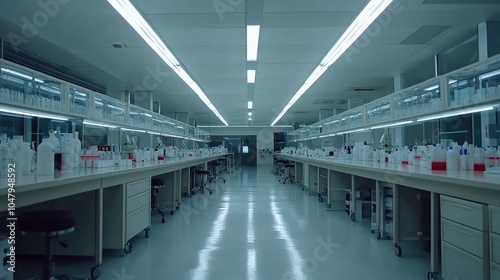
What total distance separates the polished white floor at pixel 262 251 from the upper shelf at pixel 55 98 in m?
1.66

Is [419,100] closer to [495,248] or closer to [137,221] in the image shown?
[495,248]

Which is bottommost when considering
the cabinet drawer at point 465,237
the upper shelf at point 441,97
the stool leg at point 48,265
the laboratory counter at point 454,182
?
the stool leg at point 48,265

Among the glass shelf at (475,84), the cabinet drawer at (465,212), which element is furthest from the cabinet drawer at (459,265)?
the glass shelf at (475,84)

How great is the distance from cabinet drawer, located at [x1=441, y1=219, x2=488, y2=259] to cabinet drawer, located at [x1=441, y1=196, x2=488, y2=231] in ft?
0.10

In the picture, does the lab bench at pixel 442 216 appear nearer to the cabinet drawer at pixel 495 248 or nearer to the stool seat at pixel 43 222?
the cabinet drawer at pixel 495 248

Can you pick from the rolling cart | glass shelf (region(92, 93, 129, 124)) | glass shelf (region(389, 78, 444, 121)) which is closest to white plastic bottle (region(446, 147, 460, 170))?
glass shelf (region(389, 78, 444, 121))

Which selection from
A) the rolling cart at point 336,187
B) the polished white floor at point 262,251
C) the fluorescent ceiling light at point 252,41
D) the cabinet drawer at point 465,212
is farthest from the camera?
the rolling cart at point 336,187

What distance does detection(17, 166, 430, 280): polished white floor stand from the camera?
251 centimetres

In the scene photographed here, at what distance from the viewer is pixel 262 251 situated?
3037mm

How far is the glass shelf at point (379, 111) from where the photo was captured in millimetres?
4843

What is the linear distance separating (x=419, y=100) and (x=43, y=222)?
4097 millimetres

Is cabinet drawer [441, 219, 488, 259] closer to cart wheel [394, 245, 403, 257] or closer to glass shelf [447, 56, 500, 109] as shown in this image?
cart wheel [394, 245, 403, 257]

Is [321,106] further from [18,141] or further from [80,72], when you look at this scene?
[18,141]

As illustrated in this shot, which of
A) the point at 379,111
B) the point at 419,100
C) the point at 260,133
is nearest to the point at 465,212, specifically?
the point at 419,100
